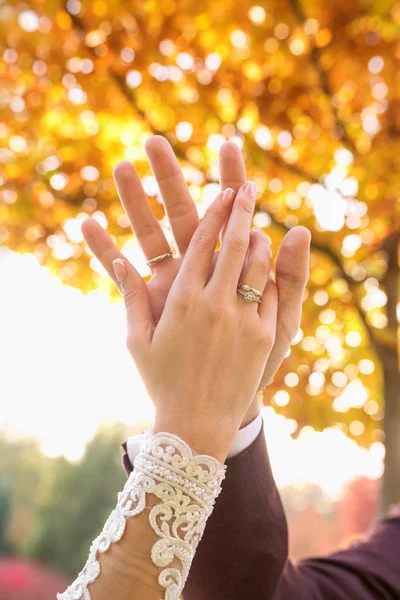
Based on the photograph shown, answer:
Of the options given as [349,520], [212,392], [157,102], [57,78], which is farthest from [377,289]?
[349,520]

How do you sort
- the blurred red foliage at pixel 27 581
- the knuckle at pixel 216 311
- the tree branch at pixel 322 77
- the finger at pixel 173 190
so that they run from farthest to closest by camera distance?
the blurred red foliage at pixel 27 581
the tree branch at pixel 322 77
the finger at pixel 173 190
the knuckle at pixel 216 311

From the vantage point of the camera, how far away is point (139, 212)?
4.93ft

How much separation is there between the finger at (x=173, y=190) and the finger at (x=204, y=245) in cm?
14

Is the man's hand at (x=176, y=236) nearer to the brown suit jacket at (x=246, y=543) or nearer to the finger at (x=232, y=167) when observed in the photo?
the finger at (x=232, y=167)

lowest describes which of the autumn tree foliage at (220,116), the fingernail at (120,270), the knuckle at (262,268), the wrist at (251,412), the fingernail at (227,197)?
the wrist at (251,412)

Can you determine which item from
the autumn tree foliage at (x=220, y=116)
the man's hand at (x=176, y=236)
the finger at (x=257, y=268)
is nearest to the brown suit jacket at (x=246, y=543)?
the man's hand at (x=176, y=236)

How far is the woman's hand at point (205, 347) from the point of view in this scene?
46.9 inches

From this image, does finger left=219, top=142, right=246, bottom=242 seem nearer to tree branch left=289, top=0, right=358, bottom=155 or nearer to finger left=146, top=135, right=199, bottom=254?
finger left=146, top=135, right=199, bottom=254

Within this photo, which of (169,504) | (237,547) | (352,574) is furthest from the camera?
(352,574)

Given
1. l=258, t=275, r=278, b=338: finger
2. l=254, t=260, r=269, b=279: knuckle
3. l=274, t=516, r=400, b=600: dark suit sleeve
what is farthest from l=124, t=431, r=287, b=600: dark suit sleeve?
l=254, t=260, r=269, b=279: knuckle

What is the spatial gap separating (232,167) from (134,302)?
50 cm

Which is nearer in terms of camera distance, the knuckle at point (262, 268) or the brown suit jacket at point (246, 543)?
the knuckle at point (262, 268)

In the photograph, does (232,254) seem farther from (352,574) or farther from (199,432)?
(352,574)

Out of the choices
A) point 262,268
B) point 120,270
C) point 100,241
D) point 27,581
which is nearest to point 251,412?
point 262,268
